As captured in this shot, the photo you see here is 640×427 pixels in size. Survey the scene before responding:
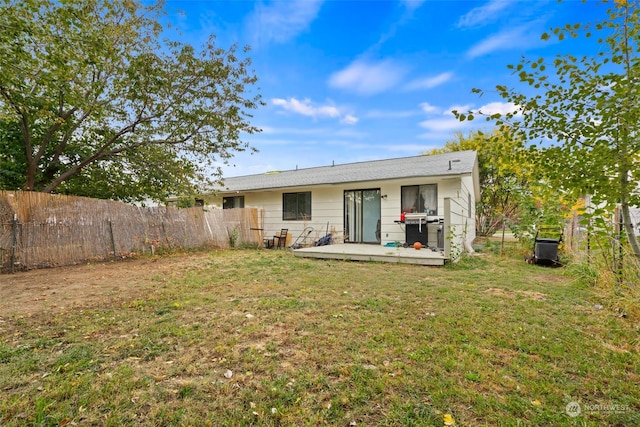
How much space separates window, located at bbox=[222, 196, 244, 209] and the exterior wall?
0.26 meters

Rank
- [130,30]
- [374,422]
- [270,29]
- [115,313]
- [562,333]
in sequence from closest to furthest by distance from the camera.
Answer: [374,422]
[562,333]
[115,313]
[130,30]
[270,29]

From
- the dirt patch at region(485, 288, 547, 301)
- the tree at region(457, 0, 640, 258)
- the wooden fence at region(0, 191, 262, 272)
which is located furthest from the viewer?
the wooden fence at region(0, 191, 262, 272)

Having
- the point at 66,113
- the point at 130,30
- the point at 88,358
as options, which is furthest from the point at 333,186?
the point at 88,358

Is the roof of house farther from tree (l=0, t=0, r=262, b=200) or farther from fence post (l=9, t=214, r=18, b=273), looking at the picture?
fence post (l=9, t=214, r=18, b=273)

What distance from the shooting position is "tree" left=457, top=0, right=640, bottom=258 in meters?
1.77

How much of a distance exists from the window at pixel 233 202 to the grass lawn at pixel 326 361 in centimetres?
919

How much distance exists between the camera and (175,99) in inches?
365

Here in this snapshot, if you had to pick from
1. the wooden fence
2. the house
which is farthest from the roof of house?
the wooden fence

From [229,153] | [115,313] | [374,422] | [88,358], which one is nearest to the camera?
[374,422]

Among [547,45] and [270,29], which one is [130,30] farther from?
[547,45]

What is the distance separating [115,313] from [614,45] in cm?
531

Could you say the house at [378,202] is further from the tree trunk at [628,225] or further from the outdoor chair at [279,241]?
the tree trunk at [628,225]

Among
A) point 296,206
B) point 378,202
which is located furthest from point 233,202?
point 378,202

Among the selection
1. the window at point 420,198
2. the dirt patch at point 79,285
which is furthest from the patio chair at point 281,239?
the window at point 420,198
